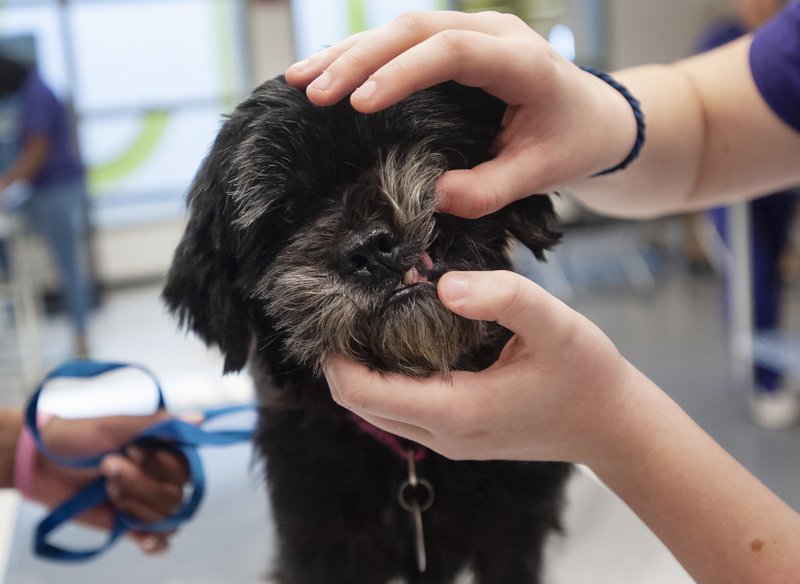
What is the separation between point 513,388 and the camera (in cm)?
79

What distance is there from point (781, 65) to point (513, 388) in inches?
30.8

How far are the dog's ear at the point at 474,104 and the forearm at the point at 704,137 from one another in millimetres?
300

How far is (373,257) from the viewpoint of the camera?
33.0 inches

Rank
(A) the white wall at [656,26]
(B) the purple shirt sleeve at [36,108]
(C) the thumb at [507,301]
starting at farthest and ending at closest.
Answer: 1. (B) the purple shirt sleeve at [36,108]
2. (A) the white wall at [656,26]
3. (C) the thumb at [507,301]

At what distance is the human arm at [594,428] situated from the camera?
773 millimetres

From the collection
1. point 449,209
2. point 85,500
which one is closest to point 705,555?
point 449,209

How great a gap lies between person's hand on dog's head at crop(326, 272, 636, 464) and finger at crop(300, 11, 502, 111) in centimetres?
23

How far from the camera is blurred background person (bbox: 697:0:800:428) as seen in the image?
135 centimetres

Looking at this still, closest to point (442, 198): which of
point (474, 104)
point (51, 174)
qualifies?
point (474, 104)

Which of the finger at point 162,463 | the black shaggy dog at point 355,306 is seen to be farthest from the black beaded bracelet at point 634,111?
the finger at point 162,463

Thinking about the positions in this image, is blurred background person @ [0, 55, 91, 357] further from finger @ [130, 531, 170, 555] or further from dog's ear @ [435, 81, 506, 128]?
dog's ear @ [435, 81, 506, 128]

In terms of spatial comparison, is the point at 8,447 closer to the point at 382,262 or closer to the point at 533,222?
the point at 382,262

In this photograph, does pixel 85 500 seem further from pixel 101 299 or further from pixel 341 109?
pixel 101 299

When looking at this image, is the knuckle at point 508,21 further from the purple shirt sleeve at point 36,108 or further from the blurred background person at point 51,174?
the purple shirt sleeve at point 36,108
